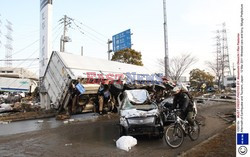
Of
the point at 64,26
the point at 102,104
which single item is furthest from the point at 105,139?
the point at 64,26

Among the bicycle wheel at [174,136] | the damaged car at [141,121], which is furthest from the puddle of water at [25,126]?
the bicycle wheel at [174,136]

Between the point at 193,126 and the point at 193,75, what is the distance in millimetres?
62933

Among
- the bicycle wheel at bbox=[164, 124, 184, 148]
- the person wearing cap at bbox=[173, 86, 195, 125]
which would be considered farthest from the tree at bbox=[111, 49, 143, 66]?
the bicycle wheel at bbox=[164, 124, 184, 148]

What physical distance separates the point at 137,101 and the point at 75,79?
5181 millimetres

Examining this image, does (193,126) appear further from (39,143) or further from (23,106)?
(23,106)

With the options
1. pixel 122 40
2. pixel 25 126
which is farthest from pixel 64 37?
pixel 25 126

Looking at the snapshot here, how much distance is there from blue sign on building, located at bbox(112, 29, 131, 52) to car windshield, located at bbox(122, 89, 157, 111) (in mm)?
15512

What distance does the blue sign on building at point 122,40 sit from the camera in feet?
82.8

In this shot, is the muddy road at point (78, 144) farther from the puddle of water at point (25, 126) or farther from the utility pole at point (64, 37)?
the utility pole at point (64, 37)

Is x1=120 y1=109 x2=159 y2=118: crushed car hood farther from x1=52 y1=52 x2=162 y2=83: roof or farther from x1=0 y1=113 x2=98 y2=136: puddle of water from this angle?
x1=52 y1=52 x2=162 y2=83: roof

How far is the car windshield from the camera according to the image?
8914 mm

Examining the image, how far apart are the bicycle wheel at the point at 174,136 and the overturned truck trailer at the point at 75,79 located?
752cm

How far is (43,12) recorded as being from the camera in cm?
2136

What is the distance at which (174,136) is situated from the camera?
709 cm
